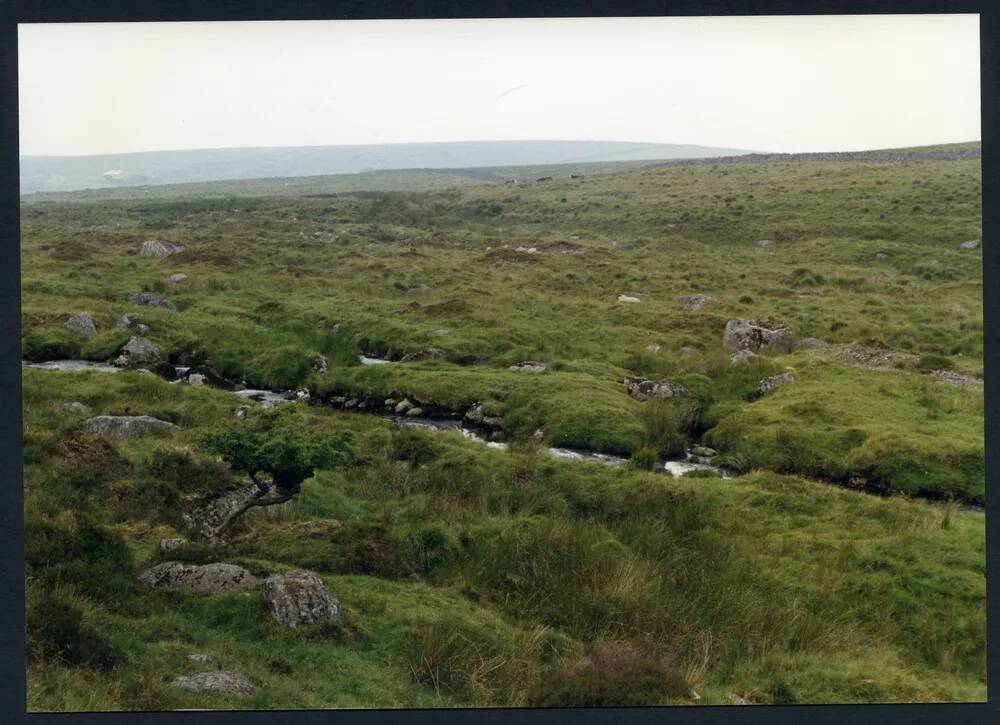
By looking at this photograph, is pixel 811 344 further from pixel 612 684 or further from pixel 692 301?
pixel 612 684

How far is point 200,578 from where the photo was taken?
1320 centimetres

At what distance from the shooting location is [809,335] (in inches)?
1011

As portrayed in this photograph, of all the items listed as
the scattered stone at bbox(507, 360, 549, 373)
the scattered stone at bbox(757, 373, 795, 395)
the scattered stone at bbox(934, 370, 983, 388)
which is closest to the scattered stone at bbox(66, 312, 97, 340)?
the scattered stone at bbox(507, 360, 549, 373)

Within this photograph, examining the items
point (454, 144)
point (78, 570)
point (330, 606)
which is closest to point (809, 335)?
point (454, 144)

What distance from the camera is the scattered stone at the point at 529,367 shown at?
23.0 metres

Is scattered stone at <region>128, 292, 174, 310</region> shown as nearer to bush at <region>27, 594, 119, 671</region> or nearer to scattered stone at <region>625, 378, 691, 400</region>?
scattered stone at <region>625, 378, 691, 400</region>

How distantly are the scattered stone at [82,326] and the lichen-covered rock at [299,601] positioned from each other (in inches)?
560

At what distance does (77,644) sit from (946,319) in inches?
947

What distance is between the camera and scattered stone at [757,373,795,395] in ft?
72.2

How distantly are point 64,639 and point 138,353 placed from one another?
1289 cm

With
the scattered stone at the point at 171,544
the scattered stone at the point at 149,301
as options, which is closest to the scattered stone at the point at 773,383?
the scattered stone at the point at 171,544

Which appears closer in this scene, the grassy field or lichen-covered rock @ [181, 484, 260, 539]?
the grassy field

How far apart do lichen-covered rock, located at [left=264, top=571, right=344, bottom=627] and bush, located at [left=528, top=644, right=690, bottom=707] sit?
292 centimetres

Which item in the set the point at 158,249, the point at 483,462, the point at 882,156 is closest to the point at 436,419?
the point at 483,462
